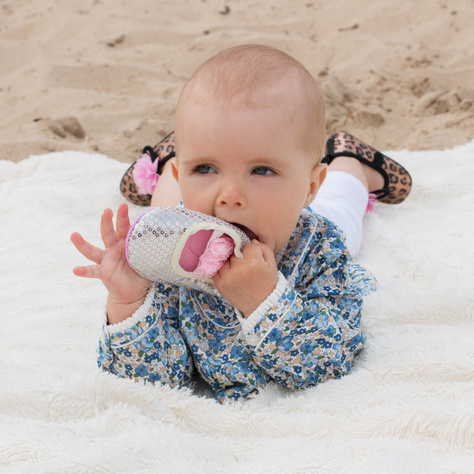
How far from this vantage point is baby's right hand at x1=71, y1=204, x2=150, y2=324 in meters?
1.35

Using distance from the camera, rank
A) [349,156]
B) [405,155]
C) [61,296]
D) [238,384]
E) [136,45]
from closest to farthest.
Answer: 1. [238,384]
2. [61,296]
3. [349,156]
4. [405,155]
5. [136,45]

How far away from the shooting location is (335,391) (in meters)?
1.47

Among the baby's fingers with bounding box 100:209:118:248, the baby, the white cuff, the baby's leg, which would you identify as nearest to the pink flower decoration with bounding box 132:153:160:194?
the baby's leg

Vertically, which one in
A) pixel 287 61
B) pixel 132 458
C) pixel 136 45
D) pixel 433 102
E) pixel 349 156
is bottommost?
pixel 136 45

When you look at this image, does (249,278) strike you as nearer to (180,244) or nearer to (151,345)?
(180,244)

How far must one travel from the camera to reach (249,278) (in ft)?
4.40

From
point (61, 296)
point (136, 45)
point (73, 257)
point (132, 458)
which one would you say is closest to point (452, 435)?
point (132, 458)

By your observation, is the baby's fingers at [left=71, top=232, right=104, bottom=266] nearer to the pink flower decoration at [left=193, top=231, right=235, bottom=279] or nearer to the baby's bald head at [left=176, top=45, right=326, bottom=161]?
the pink flower decoration at [left=193, top=231, right=235, bottom=279]

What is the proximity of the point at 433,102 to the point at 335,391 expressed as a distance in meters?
2.49

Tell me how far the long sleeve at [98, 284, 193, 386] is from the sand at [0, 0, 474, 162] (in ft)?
5.78

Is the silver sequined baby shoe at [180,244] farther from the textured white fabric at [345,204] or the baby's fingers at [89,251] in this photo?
the textured white fabric at [345,204]

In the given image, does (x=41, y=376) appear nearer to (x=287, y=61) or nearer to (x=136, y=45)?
(x=287, y=61)

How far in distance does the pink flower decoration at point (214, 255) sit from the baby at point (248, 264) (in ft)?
0.10

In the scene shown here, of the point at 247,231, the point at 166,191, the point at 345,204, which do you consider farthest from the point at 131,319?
the point at 345,204
